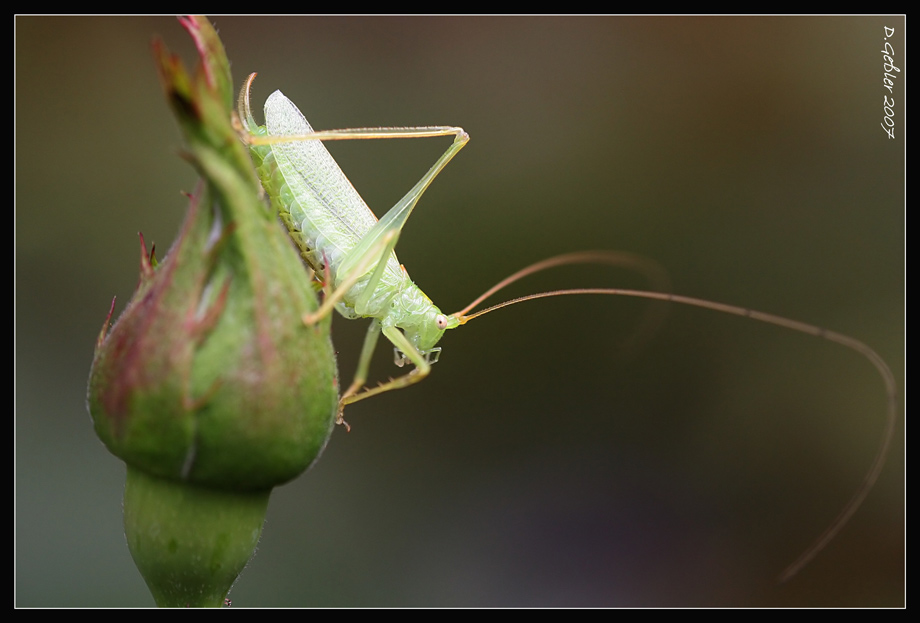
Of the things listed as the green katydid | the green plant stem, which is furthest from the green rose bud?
the green katydid

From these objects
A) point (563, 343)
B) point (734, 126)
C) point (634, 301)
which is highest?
point (734, 126)

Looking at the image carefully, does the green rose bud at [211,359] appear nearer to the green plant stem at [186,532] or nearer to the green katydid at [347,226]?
the green plant stem at [186,532]

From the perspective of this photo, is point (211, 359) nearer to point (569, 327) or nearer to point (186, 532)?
point (186, 532)

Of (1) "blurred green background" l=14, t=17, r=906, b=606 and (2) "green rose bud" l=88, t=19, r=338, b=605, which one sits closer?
(2) "green rose bud" l=88, t=19, r=338, b=605

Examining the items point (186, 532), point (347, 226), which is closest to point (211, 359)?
point (186, 532)

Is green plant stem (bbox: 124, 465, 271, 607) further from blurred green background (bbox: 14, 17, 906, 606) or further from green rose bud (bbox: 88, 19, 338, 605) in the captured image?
blurred green background (bbox: 14, 17, 906, 606)

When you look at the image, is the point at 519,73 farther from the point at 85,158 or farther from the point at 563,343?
the point at 85,158

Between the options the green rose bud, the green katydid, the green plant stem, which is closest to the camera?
the green rose bud

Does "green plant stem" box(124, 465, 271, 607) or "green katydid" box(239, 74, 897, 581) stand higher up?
"green katydid" box(239, 74, 897, 581)

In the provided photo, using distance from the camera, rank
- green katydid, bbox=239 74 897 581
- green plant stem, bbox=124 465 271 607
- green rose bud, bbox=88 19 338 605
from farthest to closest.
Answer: green katydid, bbox=239 74 897 581
green plant stem, bbox=124 465 271 607
green rose bud, bbox=88 19 338 605

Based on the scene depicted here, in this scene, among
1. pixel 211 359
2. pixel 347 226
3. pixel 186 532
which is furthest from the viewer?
pixel 347 226

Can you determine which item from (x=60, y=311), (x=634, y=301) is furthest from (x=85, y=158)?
(x=634, y=301)
